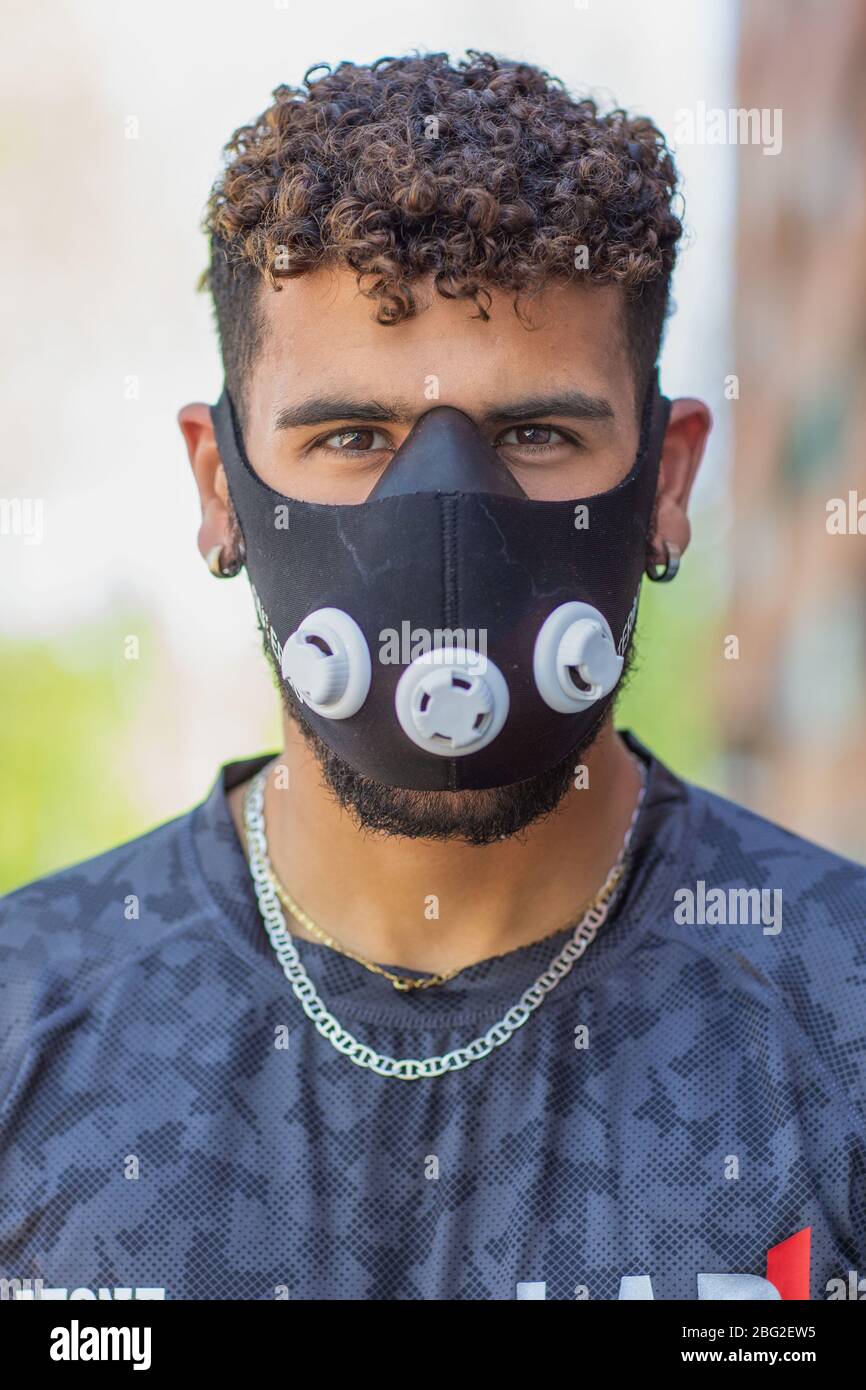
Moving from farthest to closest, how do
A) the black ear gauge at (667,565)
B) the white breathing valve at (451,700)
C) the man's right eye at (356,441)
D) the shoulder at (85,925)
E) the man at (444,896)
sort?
the black ear gauge at (667,565)
the shoulder at (85,925)
the man's right eye at (356,441)
the man at (444,896)
the white breathing valve at (451,700)

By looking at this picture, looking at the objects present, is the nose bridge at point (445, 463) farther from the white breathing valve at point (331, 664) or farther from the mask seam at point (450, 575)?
the white breathing valve at point (331, 664)

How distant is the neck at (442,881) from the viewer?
296 cm

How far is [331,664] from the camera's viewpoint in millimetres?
2605

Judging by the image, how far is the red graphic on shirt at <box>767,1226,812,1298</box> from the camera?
2652mm

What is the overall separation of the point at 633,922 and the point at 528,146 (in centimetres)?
162

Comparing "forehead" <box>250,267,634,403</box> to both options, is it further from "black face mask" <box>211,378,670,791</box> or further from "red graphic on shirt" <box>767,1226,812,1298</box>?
"red graphic on shirt" <box>767,1226,812,1298</box>

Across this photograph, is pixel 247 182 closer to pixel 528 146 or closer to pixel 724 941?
pixel 528 146

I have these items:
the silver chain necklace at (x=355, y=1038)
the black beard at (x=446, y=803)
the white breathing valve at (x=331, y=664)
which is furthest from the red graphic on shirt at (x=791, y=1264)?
the white breathing valve at (x=331, y=664)

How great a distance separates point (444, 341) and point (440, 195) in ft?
0.97

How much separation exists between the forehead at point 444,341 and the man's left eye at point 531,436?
0.09 metres

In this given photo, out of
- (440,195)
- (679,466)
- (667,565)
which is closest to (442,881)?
(667,565)

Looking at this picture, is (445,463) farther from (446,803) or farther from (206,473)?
(206,473)

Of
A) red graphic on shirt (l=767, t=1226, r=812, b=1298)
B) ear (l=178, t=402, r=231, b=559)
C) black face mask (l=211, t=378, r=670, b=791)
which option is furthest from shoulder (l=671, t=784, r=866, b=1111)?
ear (l=178, t=402, r=231, b=559)

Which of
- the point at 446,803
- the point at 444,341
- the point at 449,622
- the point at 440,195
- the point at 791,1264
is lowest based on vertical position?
the point at 791,1264
